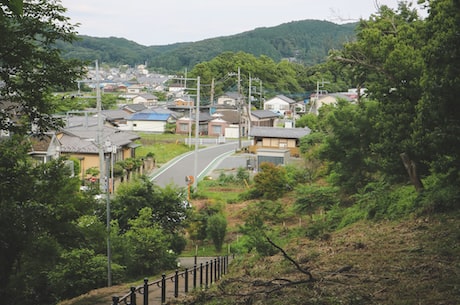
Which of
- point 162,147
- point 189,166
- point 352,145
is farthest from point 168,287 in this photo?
point 162,147

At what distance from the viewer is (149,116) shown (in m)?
63.6

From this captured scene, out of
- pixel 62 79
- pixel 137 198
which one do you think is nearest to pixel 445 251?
pixel 62 79

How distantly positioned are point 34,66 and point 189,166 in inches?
1248

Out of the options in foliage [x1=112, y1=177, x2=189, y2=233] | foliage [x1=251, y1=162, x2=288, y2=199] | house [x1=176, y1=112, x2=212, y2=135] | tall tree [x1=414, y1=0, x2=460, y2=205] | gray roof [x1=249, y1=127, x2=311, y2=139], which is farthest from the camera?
house [x1=176, y1=112, x2=212, y2=135]

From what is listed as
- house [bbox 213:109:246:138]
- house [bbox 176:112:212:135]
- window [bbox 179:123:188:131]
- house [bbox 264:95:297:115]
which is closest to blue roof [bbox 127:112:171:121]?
house [bbox 176:112:212:135]

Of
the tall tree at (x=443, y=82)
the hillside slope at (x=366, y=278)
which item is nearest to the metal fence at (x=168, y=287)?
the hillside slope at (x=366, y=278)

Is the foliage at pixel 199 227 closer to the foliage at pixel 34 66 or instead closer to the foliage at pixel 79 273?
the foliage at pixel 79 273

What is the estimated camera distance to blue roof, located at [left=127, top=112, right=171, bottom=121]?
62.7 m

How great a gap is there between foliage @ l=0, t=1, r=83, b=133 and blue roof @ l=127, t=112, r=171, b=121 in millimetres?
53146

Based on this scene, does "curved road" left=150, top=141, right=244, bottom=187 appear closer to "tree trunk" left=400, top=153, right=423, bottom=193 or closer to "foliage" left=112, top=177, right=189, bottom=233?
"foliage" left=112, top=177, right=189, bottom=233

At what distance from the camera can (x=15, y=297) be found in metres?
8.96

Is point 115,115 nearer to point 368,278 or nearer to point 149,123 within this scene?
point 149,123

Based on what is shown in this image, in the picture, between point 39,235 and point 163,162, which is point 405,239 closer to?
point 39,235

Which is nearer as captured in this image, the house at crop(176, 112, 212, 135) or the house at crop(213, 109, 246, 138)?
the house at crop(176, 112, 212, 135)
